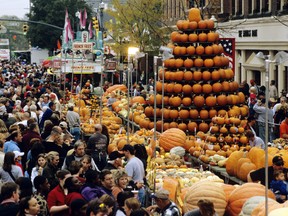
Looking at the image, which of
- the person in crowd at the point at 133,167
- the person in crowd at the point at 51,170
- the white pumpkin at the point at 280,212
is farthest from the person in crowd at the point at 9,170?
the white pumpkin at the point at 280,212

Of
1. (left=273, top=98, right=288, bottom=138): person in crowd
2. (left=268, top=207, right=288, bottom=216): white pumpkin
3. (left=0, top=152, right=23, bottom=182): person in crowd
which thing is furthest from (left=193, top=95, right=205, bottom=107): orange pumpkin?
(left=268, top=207, right=288, bottom=216): white pumpkin

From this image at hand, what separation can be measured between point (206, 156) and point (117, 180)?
790 centimetres

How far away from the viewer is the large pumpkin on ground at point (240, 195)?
1385 cm

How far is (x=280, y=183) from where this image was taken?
14.1 meters

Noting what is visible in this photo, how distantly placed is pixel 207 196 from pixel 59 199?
292 cm

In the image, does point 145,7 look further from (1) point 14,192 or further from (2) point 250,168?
(1) point 14,192

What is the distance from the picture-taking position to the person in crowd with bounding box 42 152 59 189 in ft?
43.5

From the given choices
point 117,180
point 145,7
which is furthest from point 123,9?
point 117,180

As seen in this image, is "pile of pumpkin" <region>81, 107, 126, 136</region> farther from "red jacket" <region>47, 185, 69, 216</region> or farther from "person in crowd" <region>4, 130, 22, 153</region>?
"red jacket" <region>47, 185, 69, 216</region>

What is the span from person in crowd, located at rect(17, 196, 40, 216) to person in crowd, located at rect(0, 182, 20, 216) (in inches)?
11.6

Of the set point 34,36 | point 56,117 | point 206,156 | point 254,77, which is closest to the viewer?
point 206,156

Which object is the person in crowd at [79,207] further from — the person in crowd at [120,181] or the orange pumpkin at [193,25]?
the orange pumpkin at [193,25]

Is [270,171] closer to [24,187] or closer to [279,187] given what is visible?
[279,187]

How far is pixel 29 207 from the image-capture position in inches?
423
